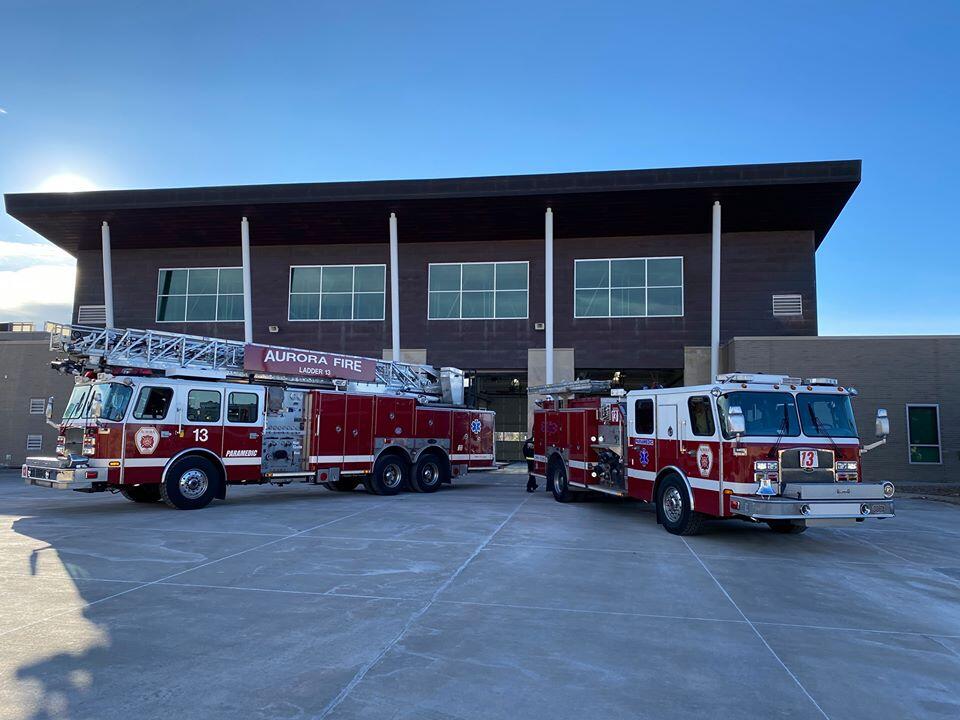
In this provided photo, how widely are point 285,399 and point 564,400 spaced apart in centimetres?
637

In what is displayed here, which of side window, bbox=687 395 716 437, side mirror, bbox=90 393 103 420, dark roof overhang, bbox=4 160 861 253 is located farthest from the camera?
dark roof overhang, bbox=4 160 861 253

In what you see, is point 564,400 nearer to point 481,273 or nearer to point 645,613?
point 645,613

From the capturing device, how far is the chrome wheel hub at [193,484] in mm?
13039

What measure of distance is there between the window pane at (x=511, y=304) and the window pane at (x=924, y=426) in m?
13.9

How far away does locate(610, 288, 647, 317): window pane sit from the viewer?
2667cm

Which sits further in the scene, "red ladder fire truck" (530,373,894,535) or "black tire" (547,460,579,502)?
"black tire" (547,460,579,502)

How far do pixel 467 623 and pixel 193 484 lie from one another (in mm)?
9258

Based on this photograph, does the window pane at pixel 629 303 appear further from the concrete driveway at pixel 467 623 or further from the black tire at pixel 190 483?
the black tire at pixel 190 483

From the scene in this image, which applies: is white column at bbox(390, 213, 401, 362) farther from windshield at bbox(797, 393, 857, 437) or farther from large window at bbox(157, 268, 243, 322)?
windshield at bbox(797, 393, 857, 437)

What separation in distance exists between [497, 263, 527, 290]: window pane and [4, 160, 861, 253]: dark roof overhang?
121 cm

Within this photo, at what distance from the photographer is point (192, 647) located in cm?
507

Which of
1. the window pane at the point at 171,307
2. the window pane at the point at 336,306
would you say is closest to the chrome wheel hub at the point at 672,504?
the window pane at the point at 336,306

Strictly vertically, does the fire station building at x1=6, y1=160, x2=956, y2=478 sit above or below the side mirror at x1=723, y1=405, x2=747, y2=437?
above

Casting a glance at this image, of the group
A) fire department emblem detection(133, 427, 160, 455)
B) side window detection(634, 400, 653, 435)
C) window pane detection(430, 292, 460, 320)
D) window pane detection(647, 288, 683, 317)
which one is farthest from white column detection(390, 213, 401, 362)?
side window detection(634, 400, 653, 435)
